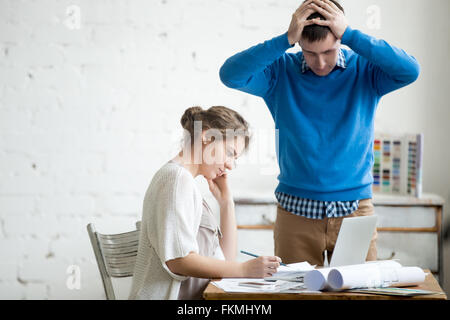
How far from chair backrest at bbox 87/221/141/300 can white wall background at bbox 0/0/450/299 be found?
0.91 m

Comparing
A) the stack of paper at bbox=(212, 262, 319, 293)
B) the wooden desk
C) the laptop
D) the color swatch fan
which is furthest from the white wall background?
the wooden desk

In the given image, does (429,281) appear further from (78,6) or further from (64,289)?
(78,6)

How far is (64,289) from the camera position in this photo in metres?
2.42

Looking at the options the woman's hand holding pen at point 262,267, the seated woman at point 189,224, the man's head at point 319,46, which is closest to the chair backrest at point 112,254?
the seated woman at point 189,224

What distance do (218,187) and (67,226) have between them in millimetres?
1157

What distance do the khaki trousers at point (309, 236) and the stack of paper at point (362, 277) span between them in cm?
32

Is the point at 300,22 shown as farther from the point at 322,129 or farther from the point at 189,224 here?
the point at 189,224

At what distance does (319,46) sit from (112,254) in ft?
2.53

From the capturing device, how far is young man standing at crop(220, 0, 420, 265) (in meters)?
1.43

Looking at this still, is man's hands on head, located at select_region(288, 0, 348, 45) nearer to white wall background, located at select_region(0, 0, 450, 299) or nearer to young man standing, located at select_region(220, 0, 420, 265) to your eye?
young man standing, located at select_region(220, 0, 420, 265)

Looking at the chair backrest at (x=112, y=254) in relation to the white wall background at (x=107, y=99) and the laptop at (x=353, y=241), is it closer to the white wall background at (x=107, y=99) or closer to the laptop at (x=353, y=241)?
the laptop at (x=353, y=241)

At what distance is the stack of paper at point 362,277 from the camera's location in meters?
1.05

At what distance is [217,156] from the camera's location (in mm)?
1332
